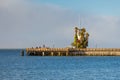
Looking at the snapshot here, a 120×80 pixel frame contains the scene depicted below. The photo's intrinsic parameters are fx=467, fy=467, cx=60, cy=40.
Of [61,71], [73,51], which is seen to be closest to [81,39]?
[73,51]

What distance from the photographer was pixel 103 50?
15225cm

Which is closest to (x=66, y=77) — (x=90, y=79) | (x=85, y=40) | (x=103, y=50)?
(x=90, y=79)

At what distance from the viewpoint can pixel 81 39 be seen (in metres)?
172

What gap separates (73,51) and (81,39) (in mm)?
17561

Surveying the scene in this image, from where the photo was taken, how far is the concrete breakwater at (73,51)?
152 metres

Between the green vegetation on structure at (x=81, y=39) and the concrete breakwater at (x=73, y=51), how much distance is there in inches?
585

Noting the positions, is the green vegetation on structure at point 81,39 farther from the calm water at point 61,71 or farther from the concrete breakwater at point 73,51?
the calm water at point 61,71

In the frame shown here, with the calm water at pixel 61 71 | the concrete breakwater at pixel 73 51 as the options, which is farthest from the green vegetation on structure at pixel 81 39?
the calm water at pixel 61 71

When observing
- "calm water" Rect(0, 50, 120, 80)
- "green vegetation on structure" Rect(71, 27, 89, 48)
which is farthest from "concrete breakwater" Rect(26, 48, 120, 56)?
"calm water" Rect(0, 50, 120, 80)

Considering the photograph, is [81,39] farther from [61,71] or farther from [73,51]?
[61,71]

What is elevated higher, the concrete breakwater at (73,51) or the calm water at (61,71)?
the concrete breakwater at (73,51)

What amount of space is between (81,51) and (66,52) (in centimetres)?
500

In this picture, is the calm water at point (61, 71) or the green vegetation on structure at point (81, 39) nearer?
the calm water at point (61, 71)

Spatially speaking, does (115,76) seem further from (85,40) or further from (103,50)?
(85,40)
